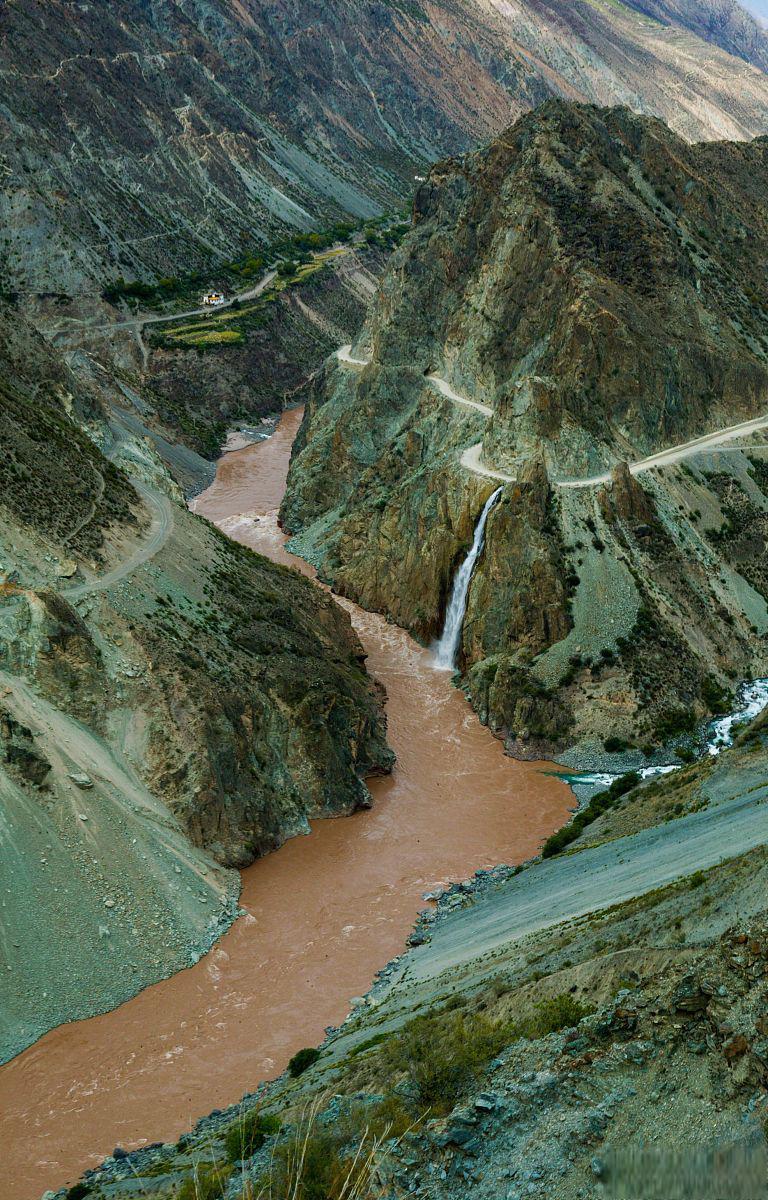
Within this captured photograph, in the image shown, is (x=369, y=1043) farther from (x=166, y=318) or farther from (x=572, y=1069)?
(x=166, y=318)

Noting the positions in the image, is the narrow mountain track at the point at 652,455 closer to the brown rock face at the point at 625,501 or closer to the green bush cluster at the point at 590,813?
the brown rock face at the point at 625,501

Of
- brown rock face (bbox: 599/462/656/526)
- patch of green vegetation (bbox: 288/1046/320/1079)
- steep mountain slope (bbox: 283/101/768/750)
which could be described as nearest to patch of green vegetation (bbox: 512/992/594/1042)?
patch of green vegetation (bbox: 288/1046/320/1079)

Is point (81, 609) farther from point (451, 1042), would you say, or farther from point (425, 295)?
point (425, 295)

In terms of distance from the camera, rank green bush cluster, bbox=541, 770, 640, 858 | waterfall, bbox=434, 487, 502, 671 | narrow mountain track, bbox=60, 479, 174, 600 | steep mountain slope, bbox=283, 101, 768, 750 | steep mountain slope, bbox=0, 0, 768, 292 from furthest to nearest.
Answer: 1. steep mountain slope, bbox=0, 0, 768, 292
2. waterfall, bbox=434, 487, 502, 671
3. steep mountain slope, bbox=283, 101, 768, 750
4. narrow mountain track, bbox=60, 479, 174, 600
5. green bush cluster, bbox=541, 770, 640, 858

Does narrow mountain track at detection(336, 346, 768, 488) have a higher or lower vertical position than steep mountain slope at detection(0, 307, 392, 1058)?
higher

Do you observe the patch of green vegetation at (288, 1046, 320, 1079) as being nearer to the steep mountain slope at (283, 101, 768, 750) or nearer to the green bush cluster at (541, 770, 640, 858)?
the green bush cluster at (541, 770, 640, 858)

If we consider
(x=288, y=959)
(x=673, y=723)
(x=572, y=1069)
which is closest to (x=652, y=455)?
(x=673, y=723)

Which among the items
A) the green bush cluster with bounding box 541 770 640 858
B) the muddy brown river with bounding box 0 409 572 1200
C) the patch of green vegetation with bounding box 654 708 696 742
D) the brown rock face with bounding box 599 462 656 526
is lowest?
the muddy brown river with bounding box 0 409 572 1200
